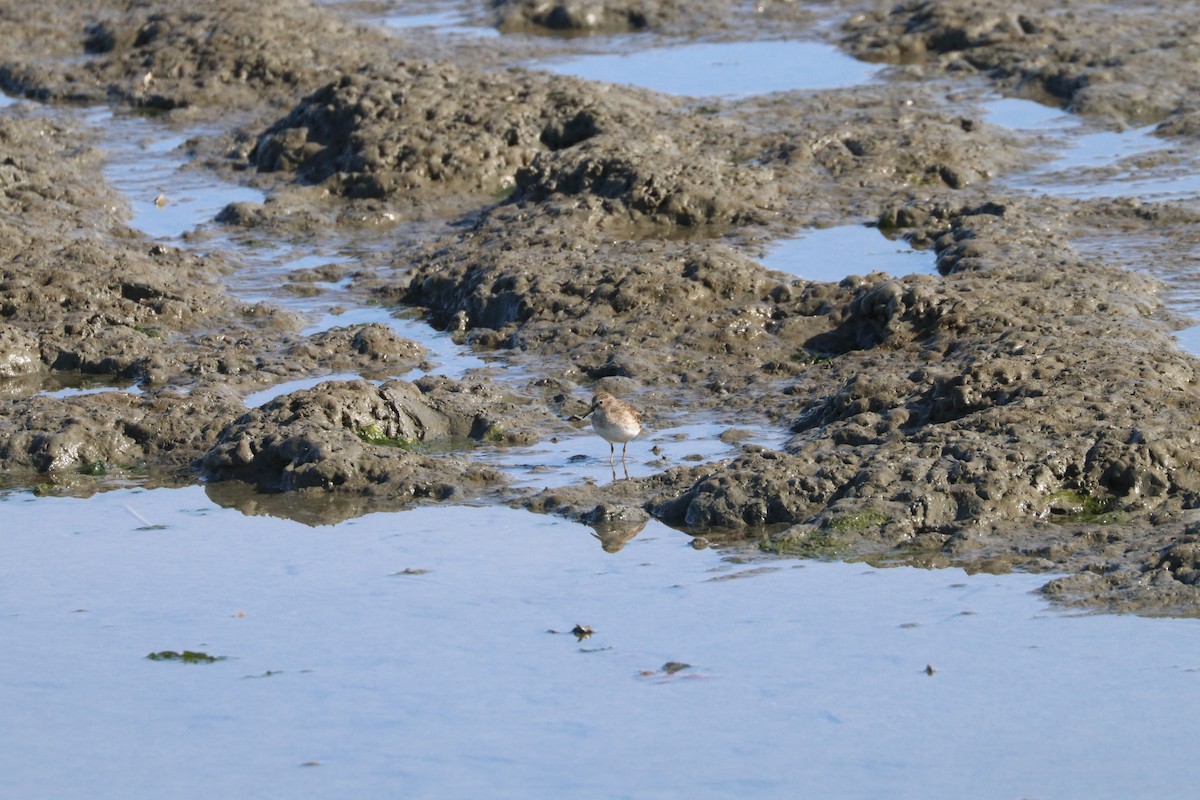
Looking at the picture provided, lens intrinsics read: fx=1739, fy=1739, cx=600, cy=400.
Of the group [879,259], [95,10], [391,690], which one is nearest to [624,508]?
[391,690]

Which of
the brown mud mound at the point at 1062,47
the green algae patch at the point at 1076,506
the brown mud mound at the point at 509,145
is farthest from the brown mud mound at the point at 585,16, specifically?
the green algae patch at the point at 1076,506

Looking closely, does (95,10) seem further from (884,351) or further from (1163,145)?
(884,351)

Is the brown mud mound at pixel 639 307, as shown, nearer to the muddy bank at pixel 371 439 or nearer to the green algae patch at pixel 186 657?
the muddy bank at pixel 371 439

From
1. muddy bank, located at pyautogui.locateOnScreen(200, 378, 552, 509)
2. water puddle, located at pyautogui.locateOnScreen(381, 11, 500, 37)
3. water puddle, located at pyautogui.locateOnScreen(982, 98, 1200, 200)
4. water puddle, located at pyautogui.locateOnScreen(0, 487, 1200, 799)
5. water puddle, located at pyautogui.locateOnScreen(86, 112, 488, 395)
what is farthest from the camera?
water puddle, located at pyautogui.locateOnScreen(381, 11, 500, 37)

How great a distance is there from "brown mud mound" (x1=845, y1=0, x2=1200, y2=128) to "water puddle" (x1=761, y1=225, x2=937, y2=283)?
406 centimetres

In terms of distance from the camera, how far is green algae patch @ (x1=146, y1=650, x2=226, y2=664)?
6586mm

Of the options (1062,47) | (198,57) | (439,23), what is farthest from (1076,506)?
(439,23)

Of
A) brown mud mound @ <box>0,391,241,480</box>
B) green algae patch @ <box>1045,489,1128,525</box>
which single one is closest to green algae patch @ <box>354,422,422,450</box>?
brown mud mound @ <box>0,391,241,480</box>

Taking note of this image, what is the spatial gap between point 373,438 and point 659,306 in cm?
238

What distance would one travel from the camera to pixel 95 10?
21.0 meters

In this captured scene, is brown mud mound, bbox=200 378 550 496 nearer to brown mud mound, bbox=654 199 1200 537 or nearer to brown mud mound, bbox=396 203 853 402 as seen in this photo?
brown mud mound, bbox=396 203 853 402

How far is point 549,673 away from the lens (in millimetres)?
6352

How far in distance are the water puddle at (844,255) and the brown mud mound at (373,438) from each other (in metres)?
2.78

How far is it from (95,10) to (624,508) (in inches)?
612
